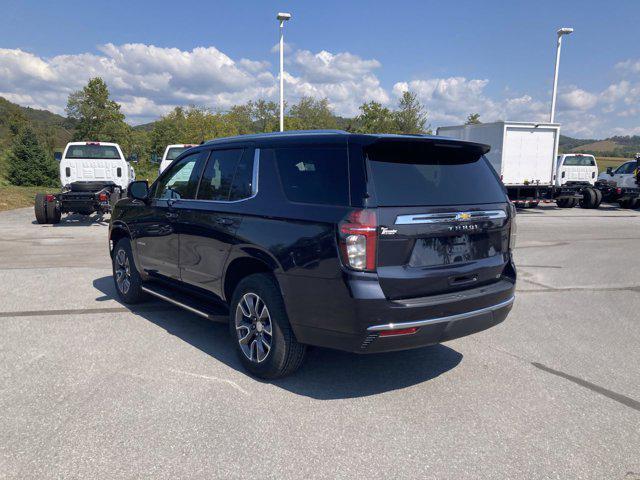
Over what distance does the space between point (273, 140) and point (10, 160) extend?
30.3 meters

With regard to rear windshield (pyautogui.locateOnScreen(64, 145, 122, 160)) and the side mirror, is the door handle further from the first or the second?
rear windshield (pyautogui.locateOnScreen(64, 145, 122, 160))

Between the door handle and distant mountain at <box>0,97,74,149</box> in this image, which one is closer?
the door handle

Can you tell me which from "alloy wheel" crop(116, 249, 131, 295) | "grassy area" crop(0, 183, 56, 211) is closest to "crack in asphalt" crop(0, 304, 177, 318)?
"alloy wheel" crop(116, 249, 131, 295)

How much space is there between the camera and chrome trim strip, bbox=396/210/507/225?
3479mm

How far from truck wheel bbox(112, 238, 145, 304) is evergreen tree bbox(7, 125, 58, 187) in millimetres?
26786

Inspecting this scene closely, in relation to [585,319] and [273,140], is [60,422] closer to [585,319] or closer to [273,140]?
[273,140]

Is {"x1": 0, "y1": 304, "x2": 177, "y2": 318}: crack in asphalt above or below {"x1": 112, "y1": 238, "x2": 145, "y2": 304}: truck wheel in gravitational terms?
below

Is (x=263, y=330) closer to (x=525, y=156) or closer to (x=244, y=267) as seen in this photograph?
(x=244, y=267)

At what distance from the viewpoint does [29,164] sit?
2930cm

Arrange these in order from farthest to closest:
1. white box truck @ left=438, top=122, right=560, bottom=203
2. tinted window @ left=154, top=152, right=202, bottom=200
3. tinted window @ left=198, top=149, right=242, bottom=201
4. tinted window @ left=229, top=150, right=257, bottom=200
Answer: white box truck @ left=438, top=122, right=560, bottom=203, tinted window @ left=154, top=152, right=202, bottom=200, tinted window @ left=198, top=149, right=242, bottom=201, tinted window @ left=229, top=150, right=257, bottom=200

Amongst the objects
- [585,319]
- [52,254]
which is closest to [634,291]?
[585,319]

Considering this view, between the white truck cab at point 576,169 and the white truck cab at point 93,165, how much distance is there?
18.1 metres

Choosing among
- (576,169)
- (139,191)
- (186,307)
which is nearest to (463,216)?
(186,307)

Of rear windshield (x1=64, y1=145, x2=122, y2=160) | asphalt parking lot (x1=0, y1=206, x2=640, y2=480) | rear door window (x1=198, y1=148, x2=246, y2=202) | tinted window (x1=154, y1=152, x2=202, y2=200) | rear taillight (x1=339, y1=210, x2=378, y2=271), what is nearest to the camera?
asphalt parking lot (x1=0, y1=206, x2=640, y2=480)
